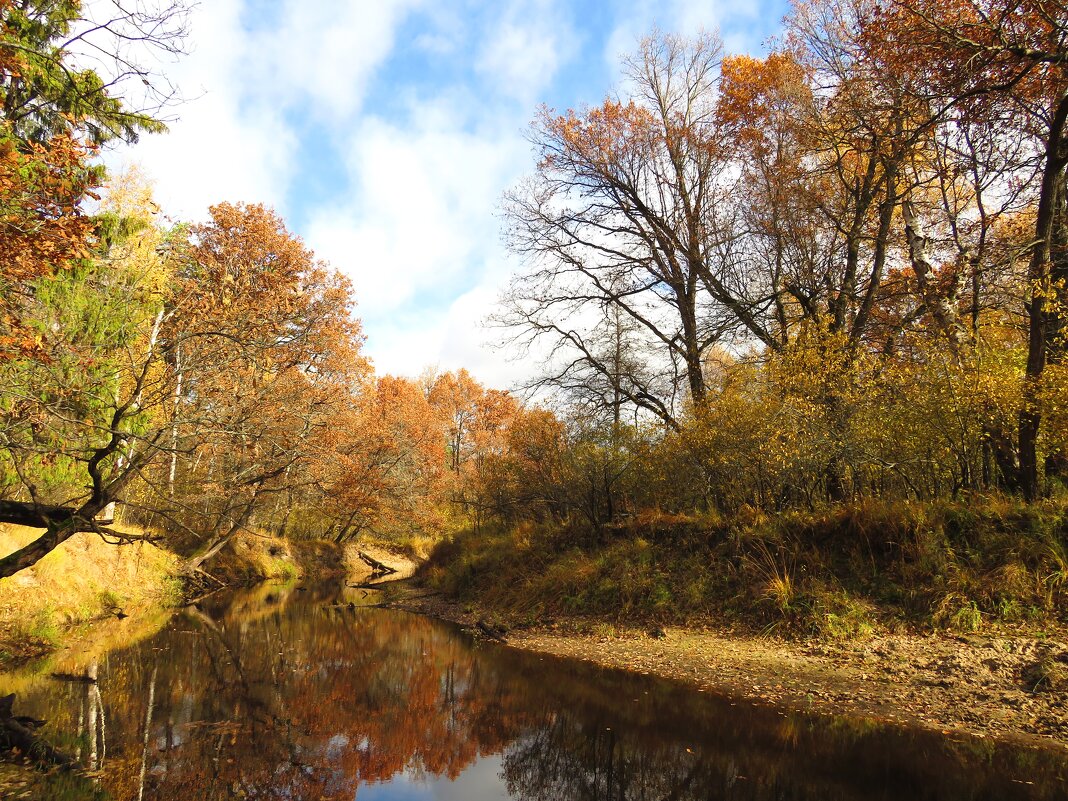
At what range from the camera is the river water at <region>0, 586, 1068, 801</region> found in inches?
239

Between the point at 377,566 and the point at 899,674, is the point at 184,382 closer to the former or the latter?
the point at 899,674

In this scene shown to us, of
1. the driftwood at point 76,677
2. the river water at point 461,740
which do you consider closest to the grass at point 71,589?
the driftwood at point 76,677

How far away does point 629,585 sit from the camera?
46.3 feet

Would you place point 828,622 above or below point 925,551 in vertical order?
below

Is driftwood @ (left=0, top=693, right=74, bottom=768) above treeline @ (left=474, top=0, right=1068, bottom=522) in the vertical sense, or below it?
below

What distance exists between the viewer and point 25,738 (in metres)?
7.17

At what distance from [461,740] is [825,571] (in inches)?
293

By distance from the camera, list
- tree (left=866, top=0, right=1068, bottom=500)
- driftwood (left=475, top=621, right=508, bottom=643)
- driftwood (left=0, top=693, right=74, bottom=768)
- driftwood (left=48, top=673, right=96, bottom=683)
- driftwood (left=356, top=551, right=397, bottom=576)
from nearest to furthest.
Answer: driftwood (left=0, top=693, right=74, bottom=768)
tree (left=866, top=0, right=1068, bottom=500)
driftwood (left=48, top=673, right=96, bottom=683)
driftwood (left=475, top=621, right=508, bottom=643)
driftwood (left=356, top=551, right=397, bottom=576)

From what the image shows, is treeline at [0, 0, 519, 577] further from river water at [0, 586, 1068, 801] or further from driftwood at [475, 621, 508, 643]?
driftwood at [475, 621, 508, 643]

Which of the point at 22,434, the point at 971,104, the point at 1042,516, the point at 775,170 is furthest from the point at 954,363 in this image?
the point at 22,434

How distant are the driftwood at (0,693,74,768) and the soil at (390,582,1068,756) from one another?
8032 millimetres

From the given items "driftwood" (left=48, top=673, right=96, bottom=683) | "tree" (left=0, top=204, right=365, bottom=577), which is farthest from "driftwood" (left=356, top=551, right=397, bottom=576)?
"driftwood" (left=48, top=673, right=96, bottom=683)

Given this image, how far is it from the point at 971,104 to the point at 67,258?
11.9m

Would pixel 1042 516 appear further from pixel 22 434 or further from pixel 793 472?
pixel 22 434
